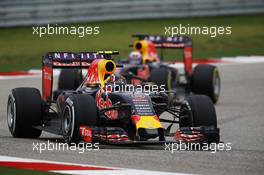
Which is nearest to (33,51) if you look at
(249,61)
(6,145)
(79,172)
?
(249,61)

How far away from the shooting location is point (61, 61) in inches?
589

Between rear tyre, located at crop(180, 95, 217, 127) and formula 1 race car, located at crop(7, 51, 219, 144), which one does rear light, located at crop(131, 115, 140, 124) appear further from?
rear tyre, located at crop(180, 95, 217, 127)

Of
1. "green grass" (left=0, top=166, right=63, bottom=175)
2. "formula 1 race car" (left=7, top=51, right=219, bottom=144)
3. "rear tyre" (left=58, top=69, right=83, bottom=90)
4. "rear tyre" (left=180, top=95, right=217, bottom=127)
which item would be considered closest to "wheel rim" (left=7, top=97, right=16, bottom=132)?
"formula 1 race car" (left=7, top=51, right=219, bottom=144)

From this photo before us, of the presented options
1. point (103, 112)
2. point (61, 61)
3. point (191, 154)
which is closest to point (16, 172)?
point (191, 154)

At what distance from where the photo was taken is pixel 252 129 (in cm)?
1556

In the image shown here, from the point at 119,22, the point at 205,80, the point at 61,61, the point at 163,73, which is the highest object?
the point at 119,22

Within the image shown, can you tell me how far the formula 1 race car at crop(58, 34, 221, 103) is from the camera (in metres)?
19.7

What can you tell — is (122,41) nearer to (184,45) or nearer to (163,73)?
(184,45)

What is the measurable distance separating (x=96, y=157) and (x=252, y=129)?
180 inches

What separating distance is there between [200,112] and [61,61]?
2929 millimetres

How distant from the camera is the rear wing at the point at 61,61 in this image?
14.8 metres

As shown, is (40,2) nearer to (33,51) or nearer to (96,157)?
(33,51)

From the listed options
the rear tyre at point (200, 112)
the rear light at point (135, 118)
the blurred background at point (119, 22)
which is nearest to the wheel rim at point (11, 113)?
the rear light at point (135, 118)

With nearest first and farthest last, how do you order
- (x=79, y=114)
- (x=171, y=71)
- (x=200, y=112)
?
(x=79, y=114) → (x=200, y=112) → (x=171, y=71)
